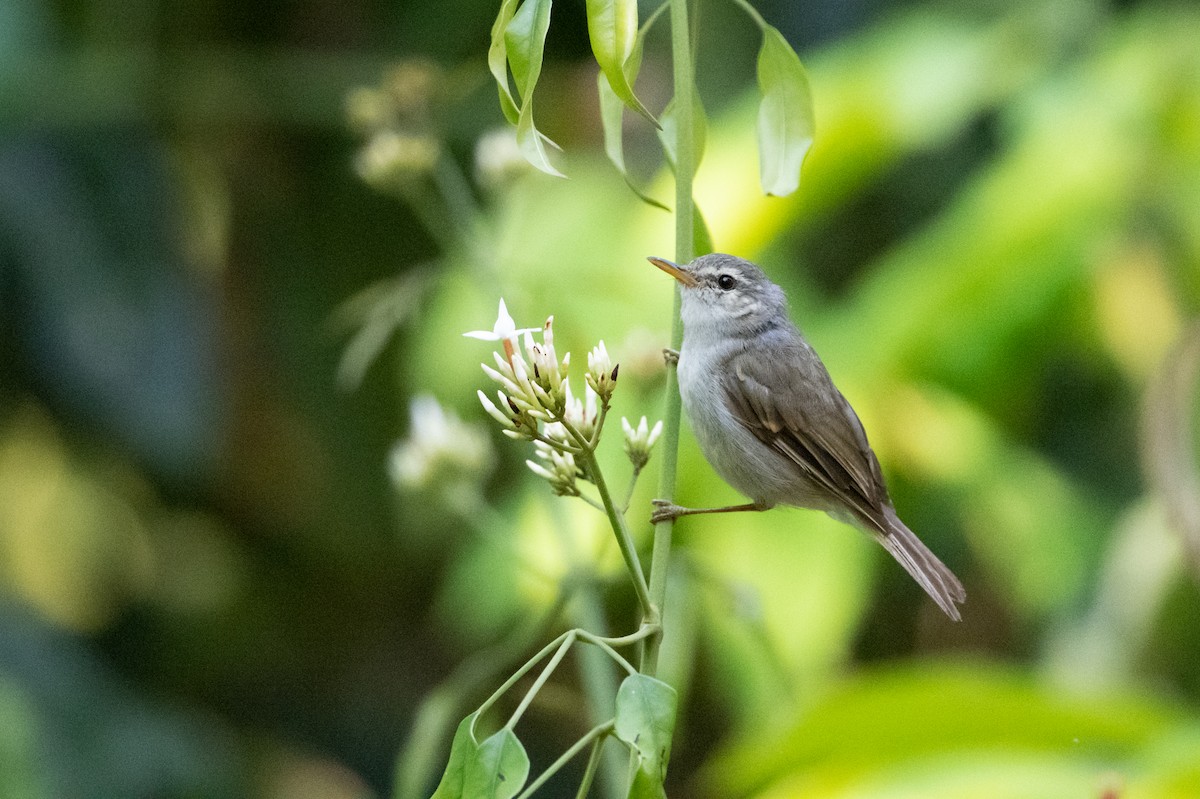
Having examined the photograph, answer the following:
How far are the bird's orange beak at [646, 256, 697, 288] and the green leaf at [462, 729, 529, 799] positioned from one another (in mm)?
760

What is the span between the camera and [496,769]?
3.88 feet

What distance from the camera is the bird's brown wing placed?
7.21ft

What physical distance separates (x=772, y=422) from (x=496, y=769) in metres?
1.19

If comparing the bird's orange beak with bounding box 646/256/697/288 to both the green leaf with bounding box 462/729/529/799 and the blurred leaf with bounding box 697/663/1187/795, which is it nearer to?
the green leaf with bounding box 462/729/529/799

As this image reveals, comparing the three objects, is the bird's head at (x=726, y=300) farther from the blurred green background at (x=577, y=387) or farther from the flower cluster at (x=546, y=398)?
the flower cluster at (x=546, y=398)

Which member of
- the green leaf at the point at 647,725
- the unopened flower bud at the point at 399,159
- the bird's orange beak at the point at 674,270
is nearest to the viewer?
the green leaf at the point at 647,725

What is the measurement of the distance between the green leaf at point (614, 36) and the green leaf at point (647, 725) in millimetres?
516

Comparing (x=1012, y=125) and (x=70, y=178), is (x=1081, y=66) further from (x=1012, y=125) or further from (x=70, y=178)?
(x=70, y=178)

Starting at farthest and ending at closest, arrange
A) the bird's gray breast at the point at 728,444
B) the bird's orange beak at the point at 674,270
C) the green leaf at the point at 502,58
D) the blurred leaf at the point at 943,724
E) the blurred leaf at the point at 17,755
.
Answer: the blurred leaf at the point at 17,755 → the blurred leaf at the point at 943,724 → the bird's gray breast at the point at 728,444 → the bird's orange beak at the point at 674,270 → the green leaf at the point at 502,58

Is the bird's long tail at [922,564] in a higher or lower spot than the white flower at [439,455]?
lower

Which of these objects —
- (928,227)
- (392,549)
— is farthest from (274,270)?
(928,227)

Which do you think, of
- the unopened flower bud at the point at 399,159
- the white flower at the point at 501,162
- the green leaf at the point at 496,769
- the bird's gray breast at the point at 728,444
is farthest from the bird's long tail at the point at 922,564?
the unopened flower bud at the point at 399,159

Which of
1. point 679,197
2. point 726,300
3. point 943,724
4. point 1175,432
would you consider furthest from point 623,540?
point 943,724

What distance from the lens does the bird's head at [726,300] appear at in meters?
2.39
